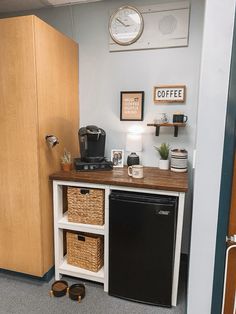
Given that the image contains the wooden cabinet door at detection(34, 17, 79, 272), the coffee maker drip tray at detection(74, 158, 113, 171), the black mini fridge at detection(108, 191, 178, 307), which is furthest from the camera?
the coffee maker drip tray at detection(74, 158, 113, 171)

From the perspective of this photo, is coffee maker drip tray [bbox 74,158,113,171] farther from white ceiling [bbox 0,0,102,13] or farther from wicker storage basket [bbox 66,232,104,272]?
white ceiling [bbox 0,0,102,13]

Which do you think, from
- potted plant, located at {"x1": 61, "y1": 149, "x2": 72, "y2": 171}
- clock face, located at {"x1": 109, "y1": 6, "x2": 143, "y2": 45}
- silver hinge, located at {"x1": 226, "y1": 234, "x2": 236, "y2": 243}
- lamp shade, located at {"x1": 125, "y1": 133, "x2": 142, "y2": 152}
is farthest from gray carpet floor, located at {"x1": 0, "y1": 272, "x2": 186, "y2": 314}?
clock face, located at {"x1": 109, "y1": 6, "x2": 143, "y2": 45}

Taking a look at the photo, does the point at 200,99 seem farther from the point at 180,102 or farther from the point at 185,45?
the point at 185,45

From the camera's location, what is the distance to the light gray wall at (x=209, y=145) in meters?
1.17

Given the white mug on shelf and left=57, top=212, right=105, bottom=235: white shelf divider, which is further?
the white mug on shelf

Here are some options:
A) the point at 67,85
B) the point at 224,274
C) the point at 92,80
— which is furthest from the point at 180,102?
the point at 224,274

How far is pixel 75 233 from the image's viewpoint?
2.10 meters

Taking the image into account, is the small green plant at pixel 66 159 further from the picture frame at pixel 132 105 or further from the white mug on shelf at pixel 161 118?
the white mug on shelf at pixel 161 118

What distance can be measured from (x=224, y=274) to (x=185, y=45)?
1.87 meters

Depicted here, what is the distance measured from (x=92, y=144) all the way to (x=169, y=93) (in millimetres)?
873

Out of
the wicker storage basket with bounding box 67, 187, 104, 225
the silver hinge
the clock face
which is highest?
the clock face

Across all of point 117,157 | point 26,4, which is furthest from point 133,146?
point 26,4

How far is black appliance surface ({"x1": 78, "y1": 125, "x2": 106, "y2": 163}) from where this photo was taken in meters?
2.13

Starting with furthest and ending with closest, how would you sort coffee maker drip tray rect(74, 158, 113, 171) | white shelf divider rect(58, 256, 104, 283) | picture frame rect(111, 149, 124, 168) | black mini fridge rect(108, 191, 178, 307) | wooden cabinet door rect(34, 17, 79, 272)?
picture frame rect(111, 149, 124, 168)
coffee maker drip tray rect(74, 158, 113, 171)
white shelf divider rect(58, 256, 104, 283)
wooden cabinet door rect(34, 17, 79, 272)
black mini fridge rect(108, 191, 178, 307)
